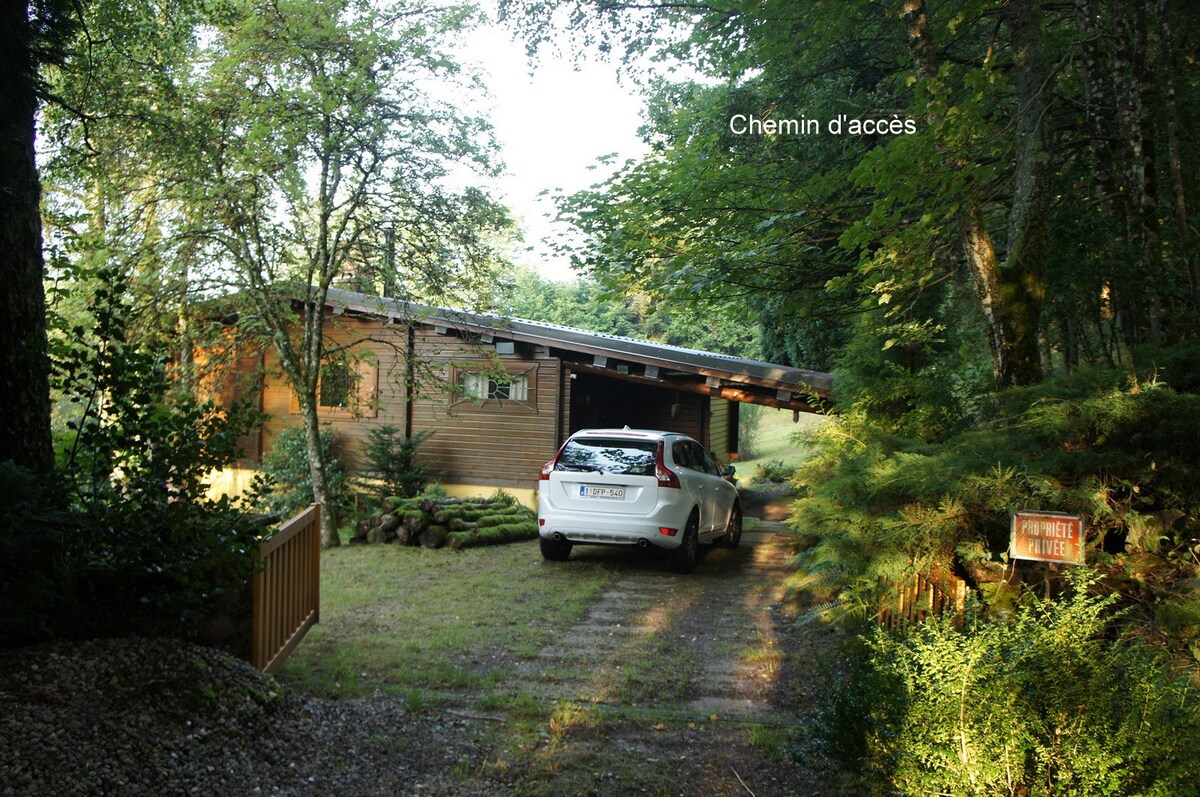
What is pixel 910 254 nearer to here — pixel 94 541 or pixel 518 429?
pixel 94 541

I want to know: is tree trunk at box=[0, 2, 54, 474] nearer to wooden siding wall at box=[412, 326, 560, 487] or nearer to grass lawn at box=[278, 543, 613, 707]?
grass lawn at box=[278, 543, 613, 707]

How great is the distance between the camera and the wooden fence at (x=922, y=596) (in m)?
5.70

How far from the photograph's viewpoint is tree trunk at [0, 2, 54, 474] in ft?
14.3

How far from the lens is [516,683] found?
616cm

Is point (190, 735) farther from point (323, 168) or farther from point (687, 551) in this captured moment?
point (323, 168)

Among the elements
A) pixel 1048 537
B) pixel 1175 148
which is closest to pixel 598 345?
pixel 1175 148

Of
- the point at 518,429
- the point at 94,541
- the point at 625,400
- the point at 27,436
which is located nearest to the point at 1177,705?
the point at 94,541

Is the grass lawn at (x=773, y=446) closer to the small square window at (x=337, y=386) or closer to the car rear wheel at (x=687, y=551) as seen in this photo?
the small square window at (x=337, y=386)

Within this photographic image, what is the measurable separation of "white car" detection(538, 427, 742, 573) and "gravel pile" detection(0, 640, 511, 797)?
5861 millimetres

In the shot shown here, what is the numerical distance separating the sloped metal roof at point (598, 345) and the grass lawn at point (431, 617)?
167 inches

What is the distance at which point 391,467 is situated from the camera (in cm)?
1788

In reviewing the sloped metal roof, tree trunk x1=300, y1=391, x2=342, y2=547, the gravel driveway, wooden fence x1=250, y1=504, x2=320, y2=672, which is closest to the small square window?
tree trunk x1=300, y1=391, x2=342, y2=547

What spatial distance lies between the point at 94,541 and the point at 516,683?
2.94m

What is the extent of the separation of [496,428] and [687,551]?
806 centimetres
